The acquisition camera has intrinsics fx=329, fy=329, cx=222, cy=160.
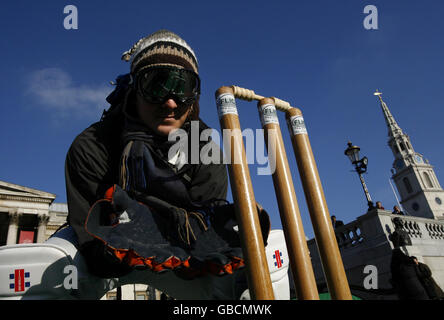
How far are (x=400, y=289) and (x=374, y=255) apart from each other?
10.4 feet

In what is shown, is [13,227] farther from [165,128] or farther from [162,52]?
[162,52]

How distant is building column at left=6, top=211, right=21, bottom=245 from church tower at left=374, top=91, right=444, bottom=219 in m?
59.4

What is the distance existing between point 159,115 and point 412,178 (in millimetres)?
72986

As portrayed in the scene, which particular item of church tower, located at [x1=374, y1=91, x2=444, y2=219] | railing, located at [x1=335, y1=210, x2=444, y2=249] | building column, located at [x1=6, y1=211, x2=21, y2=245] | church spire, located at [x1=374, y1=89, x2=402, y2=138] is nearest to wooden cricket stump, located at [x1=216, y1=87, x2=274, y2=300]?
railing, located at [x1=335, y1=210, x2=444, y2=249]

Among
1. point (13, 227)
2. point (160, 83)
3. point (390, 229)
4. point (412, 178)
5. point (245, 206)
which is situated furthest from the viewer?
point (412, 178)

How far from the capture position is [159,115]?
291cm

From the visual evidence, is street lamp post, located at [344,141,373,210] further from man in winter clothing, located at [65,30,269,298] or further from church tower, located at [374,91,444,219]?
church tower, located at [374,91,444,219]

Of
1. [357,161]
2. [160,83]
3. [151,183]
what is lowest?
[151,183]

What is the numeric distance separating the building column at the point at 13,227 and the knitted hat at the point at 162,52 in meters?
31.0

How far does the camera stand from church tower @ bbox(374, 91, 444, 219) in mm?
61531

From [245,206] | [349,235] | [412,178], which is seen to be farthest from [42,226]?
[412,178]

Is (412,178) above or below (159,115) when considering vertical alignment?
above

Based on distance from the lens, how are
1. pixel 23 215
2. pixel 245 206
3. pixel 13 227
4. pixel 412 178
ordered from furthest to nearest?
pixel 412 178 < pixel 23 215 < pixel 13 227 < pixel 245 206
